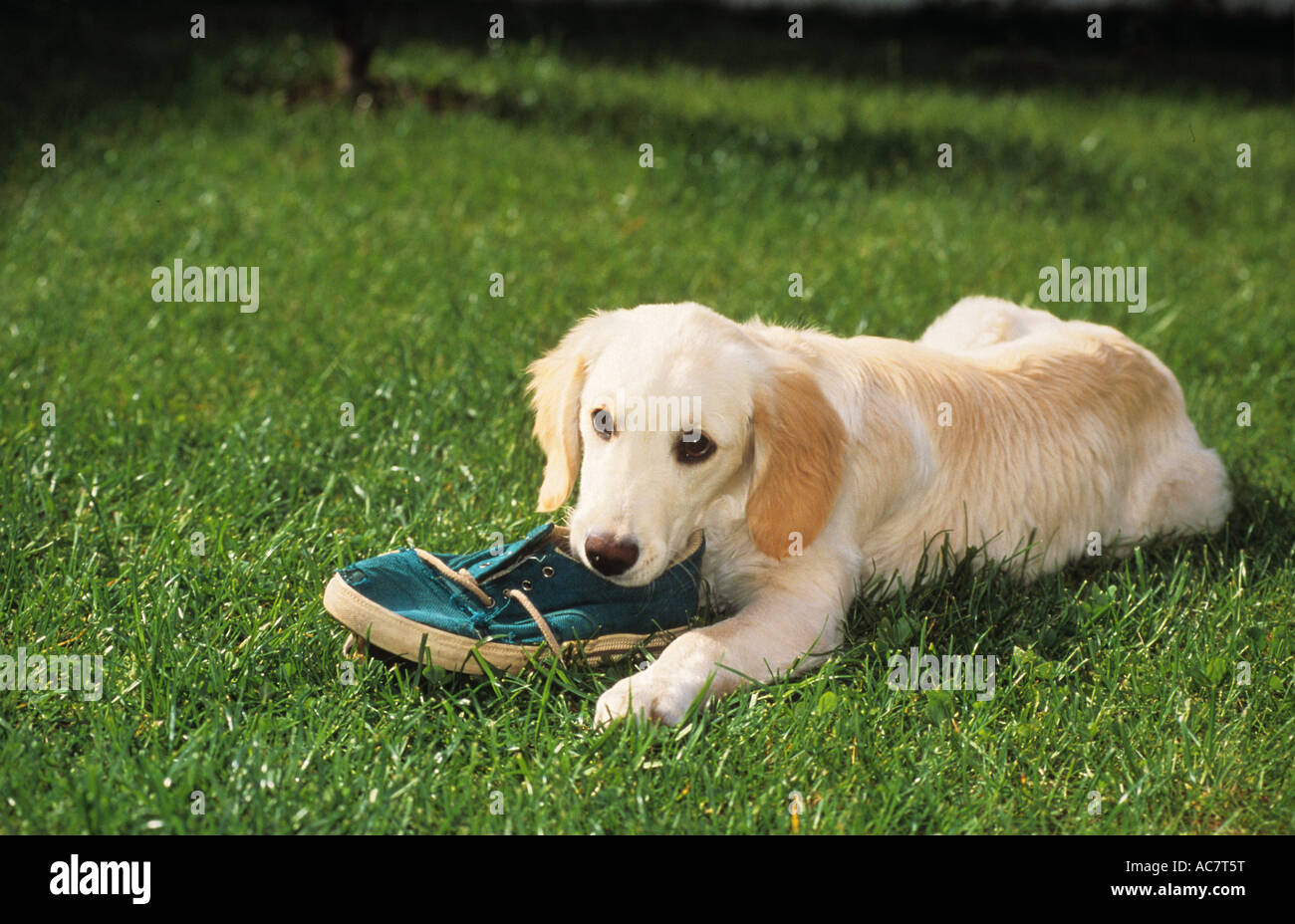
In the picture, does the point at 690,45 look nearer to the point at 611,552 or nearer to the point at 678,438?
the point at 678,438

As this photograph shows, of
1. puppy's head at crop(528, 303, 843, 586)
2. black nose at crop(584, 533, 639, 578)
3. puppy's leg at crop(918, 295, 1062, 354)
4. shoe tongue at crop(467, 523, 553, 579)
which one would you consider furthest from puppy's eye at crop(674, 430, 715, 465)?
puppy's leg at crop(918, 295, 1062, 354)

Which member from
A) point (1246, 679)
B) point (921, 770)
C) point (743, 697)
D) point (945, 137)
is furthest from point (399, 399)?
point (945, 137)

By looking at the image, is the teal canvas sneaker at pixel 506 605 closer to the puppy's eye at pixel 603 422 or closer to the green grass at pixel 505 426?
the green grass at pixel 505 426

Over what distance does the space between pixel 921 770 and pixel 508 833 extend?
0.93 m

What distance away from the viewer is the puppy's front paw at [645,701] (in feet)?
8.85

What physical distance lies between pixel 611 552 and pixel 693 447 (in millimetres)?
357

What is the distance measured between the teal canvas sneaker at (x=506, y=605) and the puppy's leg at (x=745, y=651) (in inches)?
6.8

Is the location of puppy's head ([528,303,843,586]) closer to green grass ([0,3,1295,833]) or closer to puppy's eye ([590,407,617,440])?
puppy's eye ([590,407,617,440])

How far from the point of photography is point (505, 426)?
4.47 metres

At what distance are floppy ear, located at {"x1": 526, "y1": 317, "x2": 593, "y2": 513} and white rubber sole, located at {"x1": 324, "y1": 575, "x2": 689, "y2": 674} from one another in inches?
21.5

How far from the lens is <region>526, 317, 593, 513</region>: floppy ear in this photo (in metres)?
3.25

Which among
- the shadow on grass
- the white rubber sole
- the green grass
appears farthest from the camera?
the shadow on grass

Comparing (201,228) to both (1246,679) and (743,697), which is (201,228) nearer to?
(743,697)

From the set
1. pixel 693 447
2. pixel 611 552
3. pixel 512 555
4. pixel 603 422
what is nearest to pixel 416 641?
pixel 512 555
